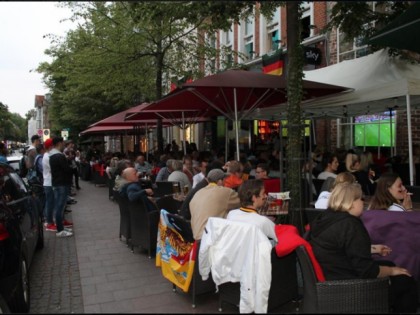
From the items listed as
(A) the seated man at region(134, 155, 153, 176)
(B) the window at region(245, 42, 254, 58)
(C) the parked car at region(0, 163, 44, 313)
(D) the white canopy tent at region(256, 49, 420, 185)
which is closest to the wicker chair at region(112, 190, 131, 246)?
(C) the parked car at region(0, 163, 44, 313)

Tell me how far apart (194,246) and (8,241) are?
70.1 inches

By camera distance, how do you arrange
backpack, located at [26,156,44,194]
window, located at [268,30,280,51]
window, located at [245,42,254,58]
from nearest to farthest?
backpack, located at [26,156,44,194], window, located at [268,30,280,51], window, located at [245,42,254,58]

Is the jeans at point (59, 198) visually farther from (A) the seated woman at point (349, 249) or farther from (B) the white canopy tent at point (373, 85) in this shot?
(A) the seated woman at point (349, 249)

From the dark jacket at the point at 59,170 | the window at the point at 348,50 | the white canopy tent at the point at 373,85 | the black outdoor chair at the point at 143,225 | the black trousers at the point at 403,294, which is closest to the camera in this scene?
the black trousers at the point at 403,294

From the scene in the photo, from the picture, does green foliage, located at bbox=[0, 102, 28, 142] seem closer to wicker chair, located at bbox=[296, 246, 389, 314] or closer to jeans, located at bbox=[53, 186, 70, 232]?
jeans, located at bbox=[53, 186, 70, 232]

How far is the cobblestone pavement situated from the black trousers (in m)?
1.00

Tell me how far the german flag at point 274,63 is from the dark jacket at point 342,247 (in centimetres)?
1229

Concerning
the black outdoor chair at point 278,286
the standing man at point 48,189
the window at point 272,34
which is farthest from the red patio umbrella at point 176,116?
the black outdoor chair at point 278,286

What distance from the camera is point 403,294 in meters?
3.69

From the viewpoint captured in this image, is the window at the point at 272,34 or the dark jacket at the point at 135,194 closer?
the dark jacket at the point at 135,194

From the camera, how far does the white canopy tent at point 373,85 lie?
22.8 feet

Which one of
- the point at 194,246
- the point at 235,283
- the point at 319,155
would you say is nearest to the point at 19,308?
the point at 194,246

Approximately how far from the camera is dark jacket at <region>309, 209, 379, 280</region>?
10.8 ft

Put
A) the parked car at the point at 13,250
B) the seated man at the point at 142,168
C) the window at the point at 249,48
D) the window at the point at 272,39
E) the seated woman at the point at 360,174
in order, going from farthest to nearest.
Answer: the window at the point at 249,48 < the window at the point at 272,39 < the seated man at the point at 142,168 < the seated woman at the point at 360,174 < the parked car at the point at 13,250
